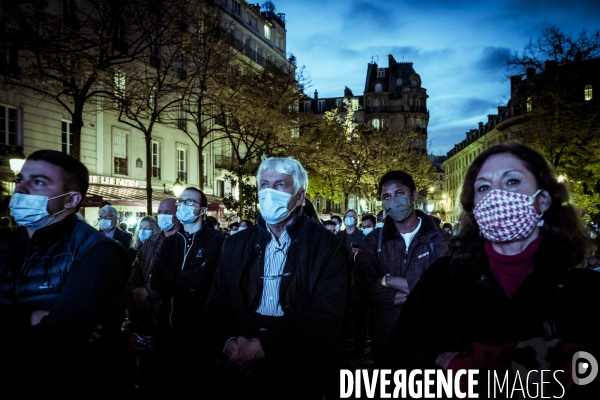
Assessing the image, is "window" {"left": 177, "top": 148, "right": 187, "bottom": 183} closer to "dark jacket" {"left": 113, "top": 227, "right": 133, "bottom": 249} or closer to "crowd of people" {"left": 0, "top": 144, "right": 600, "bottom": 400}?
"dark jacket" {"left": 113, "top": 227, "right": 133, "bottom": 249}

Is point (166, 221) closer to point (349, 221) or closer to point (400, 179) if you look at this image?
point (400, 179)

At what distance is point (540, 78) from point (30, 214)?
81.7 feet

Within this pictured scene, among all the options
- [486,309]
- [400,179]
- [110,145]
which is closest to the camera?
[486,309]

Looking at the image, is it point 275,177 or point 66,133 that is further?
point 66,133

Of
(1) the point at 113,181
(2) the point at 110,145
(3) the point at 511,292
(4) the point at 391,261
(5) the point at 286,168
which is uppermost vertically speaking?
(2) the point at 110,145

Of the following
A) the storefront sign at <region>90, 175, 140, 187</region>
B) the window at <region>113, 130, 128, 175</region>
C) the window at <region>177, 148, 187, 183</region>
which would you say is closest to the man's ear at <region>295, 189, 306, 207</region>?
the storefront sign at <region>90, 175, 140, 187</region>

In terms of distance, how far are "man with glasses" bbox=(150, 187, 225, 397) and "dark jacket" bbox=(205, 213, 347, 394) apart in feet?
5.77

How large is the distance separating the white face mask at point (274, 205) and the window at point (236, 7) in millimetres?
47460

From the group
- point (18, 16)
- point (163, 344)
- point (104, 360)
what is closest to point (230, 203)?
point (18, 16)

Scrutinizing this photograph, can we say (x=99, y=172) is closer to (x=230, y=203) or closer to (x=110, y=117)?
(x=110, y=117)

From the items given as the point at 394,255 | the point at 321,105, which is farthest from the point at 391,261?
the point at 321,105

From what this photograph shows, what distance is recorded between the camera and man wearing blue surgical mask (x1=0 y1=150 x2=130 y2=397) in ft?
8.91

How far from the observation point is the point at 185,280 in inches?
199

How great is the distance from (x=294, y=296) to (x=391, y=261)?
1.72 meters
